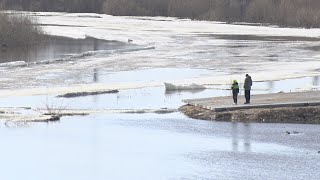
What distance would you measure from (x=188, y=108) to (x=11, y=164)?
10.4 metres

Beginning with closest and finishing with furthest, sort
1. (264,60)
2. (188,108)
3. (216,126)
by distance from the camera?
(216,126)
(188,108)
(264,60)

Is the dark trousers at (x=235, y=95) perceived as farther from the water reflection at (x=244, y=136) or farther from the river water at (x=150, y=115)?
the river water at (x=150, y=115)

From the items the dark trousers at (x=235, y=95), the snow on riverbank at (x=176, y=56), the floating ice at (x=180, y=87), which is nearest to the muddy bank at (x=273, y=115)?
the dark trousers at (x=235, y=95)

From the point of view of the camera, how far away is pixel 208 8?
98375mm

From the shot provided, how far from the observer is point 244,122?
91.8 ft

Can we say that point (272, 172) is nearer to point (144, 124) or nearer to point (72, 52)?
point (144, 124)

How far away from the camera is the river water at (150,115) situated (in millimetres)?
21359

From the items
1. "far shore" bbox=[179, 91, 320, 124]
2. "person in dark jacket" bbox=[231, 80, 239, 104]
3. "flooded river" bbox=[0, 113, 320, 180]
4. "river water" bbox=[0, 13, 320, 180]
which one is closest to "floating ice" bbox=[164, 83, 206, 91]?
"river water" bbox=[0, 13, 320, 180]

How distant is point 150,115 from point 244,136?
5394mm

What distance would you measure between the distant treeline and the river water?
14351 mm

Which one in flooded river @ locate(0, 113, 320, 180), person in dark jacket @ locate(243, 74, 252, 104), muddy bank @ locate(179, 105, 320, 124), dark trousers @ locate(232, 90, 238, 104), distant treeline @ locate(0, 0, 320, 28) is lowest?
flooded river @ locate(0, 113, 320, 180)

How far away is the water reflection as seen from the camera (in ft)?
78.7

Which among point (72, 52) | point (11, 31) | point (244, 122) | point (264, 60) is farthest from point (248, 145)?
point (11, 31)

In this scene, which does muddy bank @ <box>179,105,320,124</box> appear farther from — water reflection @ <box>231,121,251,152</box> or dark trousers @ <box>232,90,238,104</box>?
dark trousers @ <box>232,90,238,104</box>
